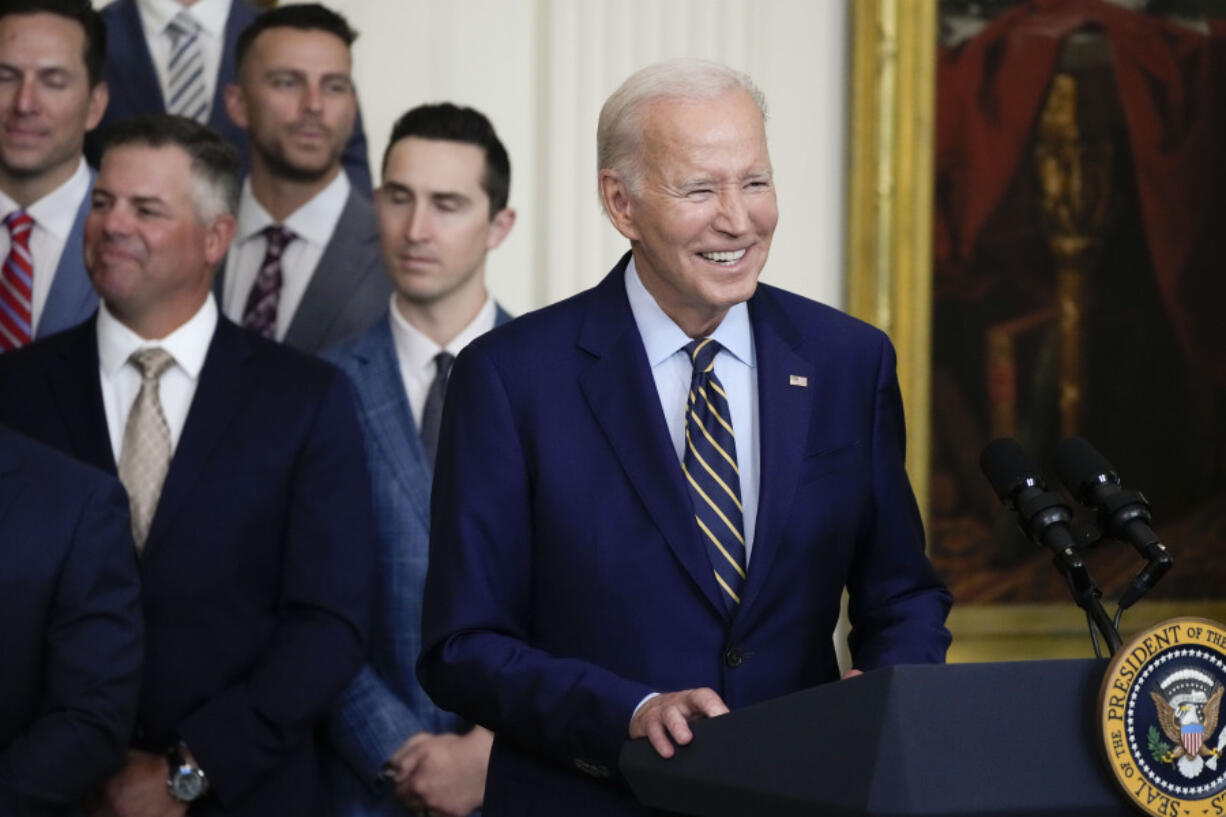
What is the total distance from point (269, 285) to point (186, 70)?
64 centimetres

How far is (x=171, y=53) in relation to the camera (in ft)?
15.9

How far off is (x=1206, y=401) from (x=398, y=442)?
264 cm

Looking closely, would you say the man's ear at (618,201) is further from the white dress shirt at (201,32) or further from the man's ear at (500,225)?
the white dress shirt at (201,32)

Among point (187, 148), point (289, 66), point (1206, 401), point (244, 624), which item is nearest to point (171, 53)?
point (289, 66)

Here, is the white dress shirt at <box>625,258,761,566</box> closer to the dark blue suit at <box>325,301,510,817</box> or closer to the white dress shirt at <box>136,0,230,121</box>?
the dark blue suit at <box>325,301,510,817</box>

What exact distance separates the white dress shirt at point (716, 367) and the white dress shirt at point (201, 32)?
2551 millimetres

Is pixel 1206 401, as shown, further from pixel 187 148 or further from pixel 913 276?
pixel 187 148

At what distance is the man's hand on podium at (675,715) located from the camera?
2.04 m

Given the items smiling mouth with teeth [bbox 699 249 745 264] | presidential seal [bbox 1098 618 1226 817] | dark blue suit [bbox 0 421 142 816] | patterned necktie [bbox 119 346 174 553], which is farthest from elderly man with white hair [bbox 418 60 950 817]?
patterned necktie [bbox 119 346 174 553]

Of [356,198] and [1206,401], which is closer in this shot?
[356,198]

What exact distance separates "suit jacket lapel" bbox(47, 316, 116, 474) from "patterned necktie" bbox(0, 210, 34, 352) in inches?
24.3

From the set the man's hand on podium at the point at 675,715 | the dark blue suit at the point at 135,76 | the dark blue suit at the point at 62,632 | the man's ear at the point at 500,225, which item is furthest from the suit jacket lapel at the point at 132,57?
the man's hand on podium at the point at 675,715

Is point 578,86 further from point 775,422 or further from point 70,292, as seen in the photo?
point 775,422

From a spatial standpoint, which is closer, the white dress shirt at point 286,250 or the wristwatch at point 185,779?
the wristwatch at point 185,779
